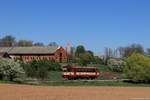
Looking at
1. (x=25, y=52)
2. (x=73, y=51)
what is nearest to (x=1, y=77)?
(x=25, y=52)

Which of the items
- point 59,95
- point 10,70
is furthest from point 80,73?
point 59,95

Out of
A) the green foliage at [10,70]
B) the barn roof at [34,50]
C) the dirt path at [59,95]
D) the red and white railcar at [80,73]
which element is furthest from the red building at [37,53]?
the dirt path at [59,95]

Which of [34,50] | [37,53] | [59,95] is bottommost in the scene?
[59,95]

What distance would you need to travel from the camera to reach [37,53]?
133 meters

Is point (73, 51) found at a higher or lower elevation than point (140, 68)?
higher

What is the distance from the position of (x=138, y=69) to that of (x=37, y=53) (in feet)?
212

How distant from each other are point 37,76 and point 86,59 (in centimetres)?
5768

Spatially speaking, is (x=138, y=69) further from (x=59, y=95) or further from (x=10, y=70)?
(x=59, y=95)

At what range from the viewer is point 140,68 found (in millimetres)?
72375

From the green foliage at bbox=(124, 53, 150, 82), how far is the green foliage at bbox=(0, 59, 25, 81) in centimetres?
1975

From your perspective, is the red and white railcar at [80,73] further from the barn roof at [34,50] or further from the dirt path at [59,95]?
the barn roof at [34,50]

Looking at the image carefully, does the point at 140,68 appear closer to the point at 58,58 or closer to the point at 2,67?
the point at 2,67

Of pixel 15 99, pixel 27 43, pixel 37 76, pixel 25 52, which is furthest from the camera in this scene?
pixel 27 43

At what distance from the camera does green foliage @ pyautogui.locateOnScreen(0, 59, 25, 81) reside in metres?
60.6
